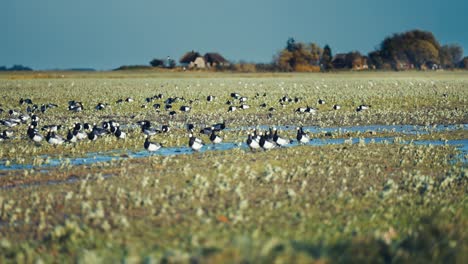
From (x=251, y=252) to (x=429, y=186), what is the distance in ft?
26.2

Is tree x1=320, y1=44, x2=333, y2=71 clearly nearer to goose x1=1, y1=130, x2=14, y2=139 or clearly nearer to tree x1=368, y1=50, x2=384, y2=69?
tree x1=368, y1=50, x2=384, y2=69

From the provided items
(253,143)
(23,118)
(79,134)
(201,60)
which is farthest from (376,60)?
(253,143)

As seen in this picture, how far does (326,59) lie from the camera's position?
152000mm

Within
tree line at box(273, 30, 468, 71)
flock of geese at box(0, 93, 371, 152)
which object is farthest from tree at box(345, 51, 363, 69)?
flock of geese at box(0, 93, 371, 152)

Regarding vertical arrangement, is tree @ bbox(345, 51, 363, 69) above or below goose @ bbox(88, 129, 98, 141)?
below

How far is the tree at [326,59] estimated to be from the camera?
151325mm

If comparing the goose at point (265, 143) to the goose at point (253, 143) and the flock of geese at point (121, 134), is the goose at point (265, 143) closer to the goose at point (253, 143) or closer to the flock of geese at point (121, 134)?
the flock of geese at point (121, 134)

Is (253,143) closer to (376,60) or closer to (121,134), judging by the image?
(121,134)

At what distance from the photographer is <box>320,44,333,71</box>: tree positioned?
15132 cm

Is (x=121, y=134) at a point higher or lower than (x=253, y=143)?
lower

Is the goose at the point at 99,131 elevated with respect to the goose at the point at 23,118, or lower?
elevated

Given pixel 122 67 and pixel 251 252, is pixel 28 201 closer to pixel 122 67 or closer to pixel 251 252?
pixel 251 252

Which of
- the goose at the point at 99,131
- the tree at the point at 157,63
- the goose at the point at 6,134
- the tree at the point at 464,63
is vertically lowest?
the tree at the point at 464,63

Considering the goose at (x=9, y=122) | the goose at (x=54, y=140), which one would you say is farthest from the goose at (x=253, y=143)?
the goose at (x=9, y=122)
